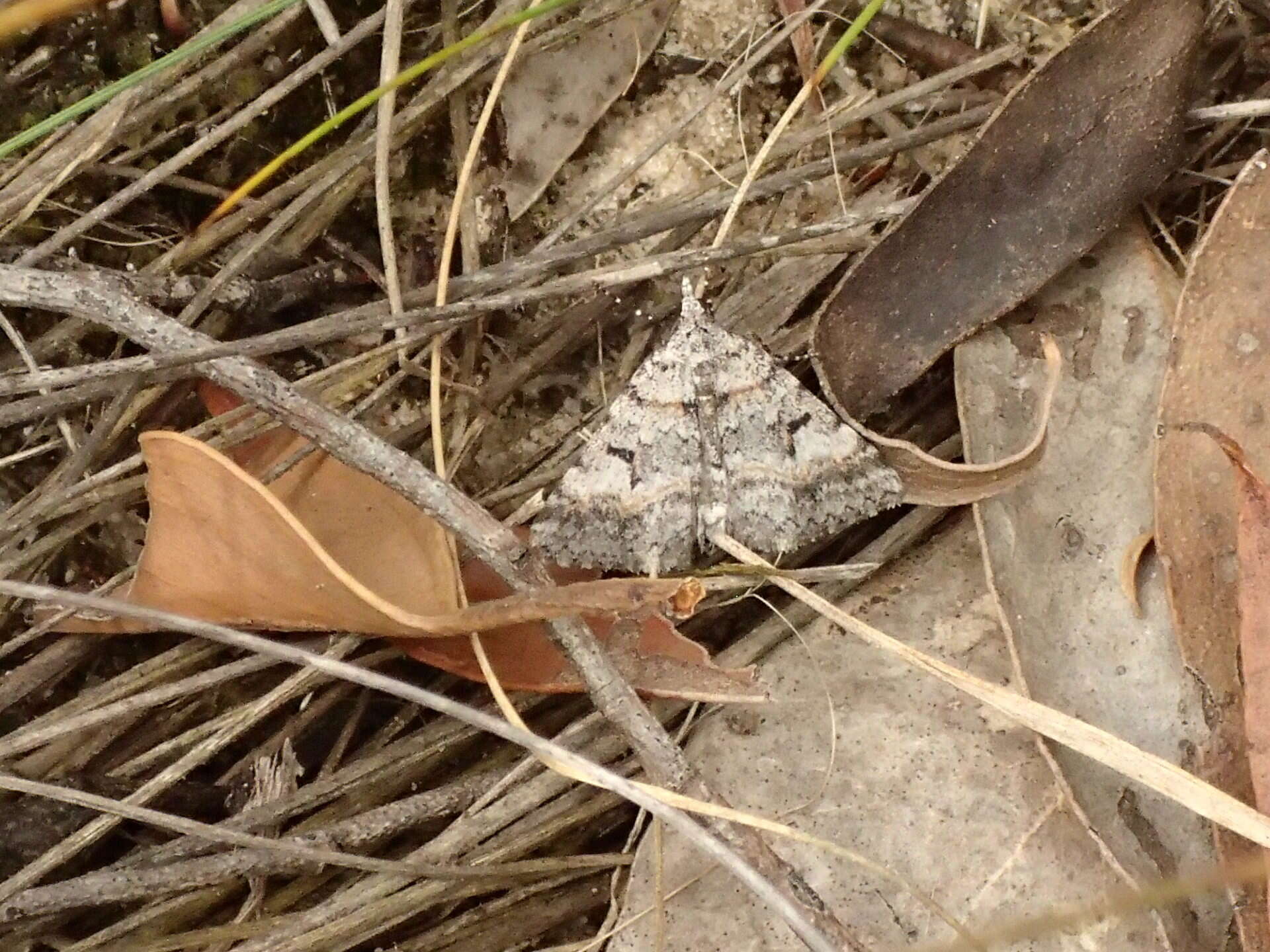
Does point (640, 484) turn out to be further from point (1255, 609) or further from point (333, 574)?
point (1255, 609)

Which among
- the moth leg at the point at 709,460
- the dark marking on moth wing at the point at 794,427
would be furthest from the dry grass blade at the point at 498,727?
the dark marking on moth wing at the point at 794,427

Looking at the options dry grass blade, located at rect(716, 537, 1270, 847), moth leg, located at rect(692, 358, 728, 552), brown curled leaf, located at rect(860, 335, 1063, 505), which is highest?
moth leg, located at rect(692, 358, 728, 552)

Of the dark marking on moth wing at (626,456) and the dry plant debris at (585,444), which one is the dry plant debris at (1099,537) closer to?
the dry plant debris at (585,444)

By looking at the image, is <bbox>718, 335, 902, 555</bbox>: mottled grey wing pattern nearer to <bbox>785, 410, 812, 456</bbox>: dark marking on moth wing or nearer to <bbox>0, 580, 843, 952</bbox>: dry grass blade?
<bbox>785, 410, 812, 456</bbox>: dark marking on moth wing

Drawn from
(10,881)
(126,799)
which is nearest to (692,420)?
(126,799)

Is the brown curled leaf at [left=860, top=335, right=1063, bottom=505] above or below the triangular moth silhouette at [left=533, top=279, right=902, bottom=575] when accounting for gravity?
below

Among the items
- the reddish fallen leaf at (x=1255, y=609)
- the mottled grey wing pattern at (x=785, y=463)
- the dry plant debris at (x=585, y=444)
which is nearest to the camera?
the reddish fallen leaf at (x=1255, y=609)

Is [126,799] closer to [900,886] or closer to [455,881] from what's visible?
[455,881]

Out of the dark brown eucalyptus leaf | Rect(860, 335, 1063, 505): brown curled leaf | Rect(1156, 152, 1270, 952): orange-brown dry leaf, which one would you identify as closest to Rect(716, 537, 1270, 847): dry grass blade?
Rect(1156, 152, 1270, 952): orange-brown dry leaf
